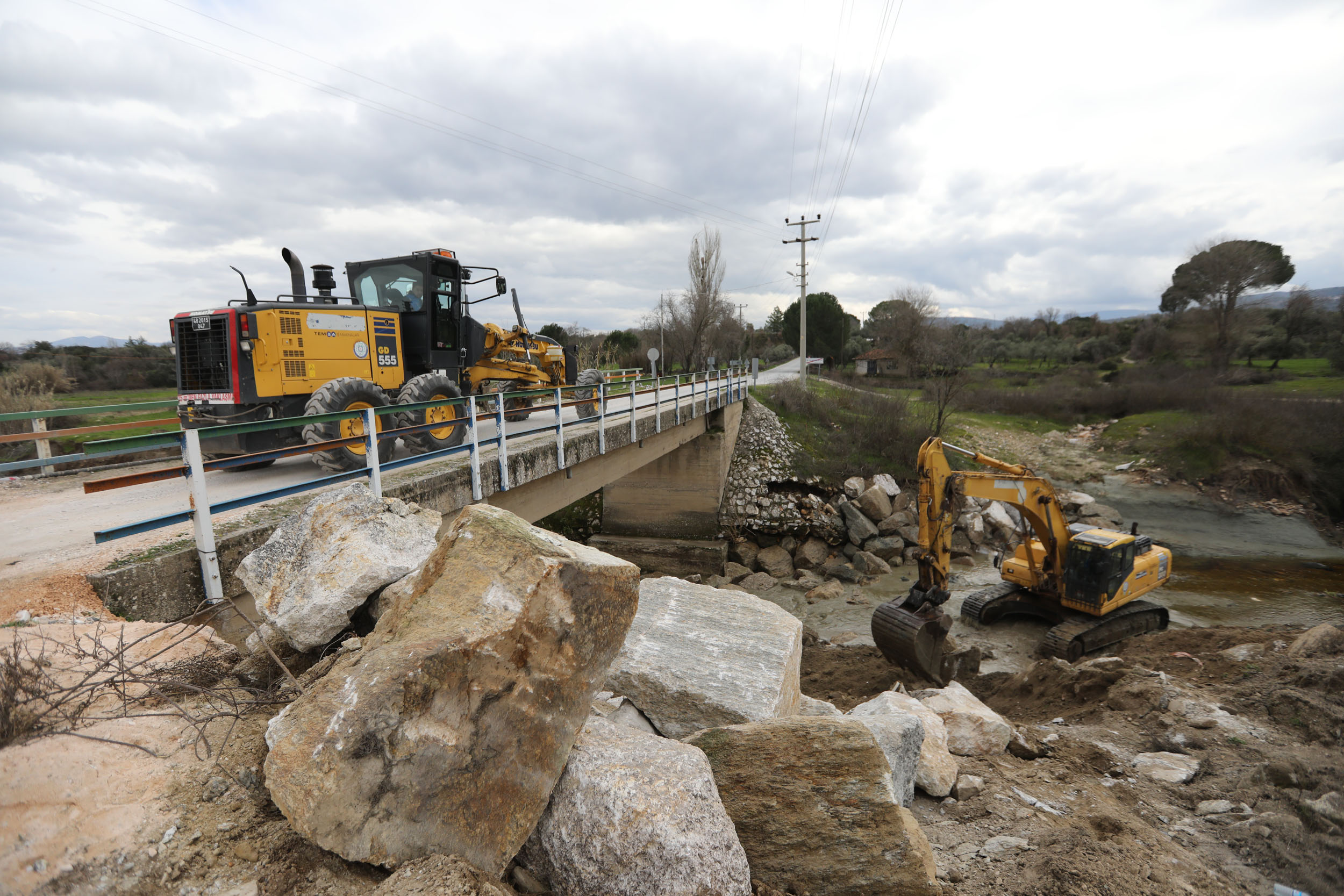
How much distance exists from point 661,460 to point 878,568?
7.48 meters

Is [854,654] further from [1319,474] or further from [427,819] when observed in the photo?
[1319,474]

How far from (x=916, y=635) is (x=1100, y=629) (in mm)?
4948

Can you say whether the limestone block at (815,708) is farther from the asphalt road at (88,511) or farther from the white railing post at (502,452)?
the asphalt road at (88,511)

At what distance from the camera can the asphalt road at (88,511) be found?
3955 mm

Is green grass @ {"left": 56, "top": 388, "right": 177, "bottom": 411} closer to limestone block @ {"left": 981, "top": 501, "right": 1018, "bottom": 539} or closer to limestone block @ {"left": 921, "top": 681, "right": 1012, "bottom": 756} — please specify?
limestone block @ {"left": 921, "top": 681, "right": 1012, "bottom": 756}

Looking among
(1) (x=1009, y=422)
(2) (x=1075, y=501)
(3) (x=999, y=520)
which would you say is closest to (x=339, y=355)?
(3) (x=999, y=520)

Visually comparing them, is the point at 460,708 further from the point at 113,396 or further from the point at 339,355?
the point at 113,396

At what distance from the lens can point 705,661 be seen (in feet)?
13.9

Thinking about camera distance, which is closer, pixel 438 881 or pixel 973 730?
pixel 438 881

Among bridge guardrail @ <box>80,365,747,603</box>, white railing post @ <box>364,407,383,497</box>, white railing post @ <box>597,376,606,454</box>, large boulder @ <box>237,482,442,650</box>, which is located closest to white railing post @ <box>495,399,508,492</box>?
bridge guardrail @ <box>80,365,747,603</box>

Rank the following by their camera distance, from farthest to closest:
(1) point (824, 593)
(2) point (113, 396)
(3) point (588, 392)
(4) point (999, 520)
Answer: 1. (4) point (999, 520)
2. (2) point (113, 396)
3. (1) point (824, 593)
4. (3) point (588, 392)

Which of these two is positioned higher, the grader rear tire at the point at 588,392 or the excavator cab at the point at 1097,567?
the grader rear tire at the point at 588,392

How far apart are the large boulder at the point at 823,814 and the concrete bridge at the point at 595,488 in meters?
3.54

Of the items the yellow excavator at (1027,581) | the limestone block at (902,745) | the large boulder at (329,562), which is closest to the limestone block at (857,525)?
the yellow excavator at (1027,581)
